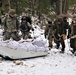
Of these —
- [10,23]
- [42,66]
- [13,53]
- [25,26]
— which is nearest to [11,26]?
[10,23]

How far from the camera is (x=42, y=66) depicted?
10.8 m

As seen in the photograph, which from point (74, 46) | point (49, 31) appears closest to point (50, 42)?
point (49, 31)

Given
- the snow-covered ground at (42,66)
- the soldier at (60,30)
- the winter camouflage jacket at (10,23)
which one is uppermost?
the winter camouflage jacket at (10,23)

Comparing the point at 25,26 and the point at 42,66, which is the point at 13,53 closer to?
the point at 42,66

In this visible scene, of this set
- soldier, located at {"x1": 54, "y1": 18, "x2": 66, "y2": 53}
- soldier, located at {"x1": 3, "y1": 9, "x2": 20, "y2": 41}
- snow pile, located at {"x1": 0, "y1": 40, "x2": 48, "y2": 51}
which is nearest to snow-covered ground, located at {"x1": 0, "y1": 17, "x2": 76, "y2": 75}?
snow pile, located at {"x1": 0, "y1": 40, "x2": 48, "y2": 51}

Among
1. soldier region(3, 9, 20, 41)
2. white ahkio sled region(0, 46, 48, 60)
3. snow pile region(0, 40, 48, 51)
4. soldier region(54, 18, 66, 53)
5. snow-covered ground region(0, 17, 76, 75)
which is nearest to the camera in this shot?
snow-covered ground region(0, 17, 76, 75)

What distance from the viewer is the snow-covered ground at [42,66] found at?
9883 mm

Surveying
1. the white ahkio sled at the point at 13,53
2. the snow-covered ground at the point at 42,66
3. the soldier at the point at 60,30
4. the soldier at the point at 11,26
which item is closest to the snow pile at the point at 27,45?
the white ahkio sled at the point at 13,53

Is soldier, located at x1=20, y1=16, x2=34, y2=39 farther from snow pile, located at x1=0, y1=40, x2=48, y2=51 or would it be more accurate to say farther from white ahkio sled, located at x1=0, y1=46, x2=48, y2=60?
white ahkio sled, located at x1=0, y1=46, x2=48, y2=60

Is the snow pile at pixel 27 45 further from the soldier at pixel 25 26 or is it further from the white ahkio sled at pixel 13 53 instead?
the soldier at pixel 25 26

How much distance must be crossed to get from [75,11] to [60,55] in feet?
83.7

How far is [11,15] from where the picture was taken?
12695 millimetres

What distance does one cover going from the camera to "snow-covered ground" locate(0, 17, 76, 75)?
32.4 ft

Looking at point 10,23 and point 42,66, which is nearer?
point 42,66
